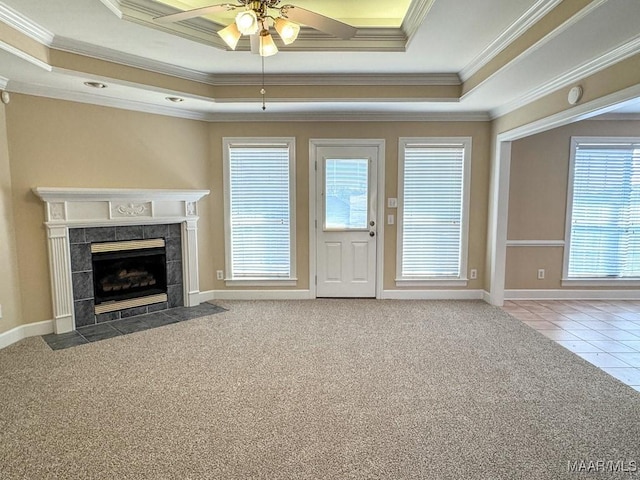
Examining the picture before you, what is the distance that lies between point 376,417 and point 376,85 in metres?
3.50

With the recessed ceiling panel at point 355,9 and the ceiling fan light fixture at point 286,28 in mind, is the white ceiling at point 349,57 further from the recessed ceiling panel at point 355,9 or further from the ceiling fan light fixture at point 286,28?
the ceiling fan light fixture at point 286,28

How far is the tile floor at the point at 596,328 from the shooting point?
10.2ft

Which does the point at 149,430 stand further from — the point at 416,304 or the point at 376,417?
the point at 416,304

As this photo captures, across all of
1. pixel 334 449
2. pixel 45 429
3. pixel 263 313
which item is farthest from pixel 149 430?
pixel 263 313

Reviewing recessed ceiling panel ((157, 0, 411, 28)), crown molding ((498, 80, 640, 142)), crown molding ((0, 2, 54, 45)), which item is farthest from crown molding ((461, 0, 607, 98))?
crown molding ((0, 2, 54, 45))

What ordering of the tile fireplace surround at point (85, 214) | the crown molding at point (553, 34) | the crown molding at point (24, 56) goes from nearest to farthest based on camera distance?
the crown molding at point (553, 34) < the crown molding at point (24, 56) < the tile fireplace surround at point (85, 214)

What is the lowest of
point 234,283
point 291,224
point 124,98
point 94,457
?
point 94,457

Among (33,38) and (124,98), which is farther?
(124,98)

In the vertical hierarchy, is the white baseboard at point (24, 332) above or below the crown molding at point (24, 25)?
below

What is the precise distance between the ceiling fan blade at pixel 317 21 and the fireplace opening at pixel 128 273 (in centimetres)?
321

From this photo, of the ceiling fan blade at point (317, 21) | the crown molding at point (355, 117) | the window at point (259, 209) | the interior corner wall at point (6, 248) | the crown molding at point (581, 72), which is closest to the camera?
the ceiling fan blade at point (317, 21)

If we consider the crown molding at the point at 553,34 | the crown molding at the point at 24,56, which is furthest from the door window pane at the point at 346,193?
the crown molding at the point at 24,56

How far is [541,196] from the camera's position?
4.92 metres

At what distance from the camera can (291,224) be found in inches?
193
